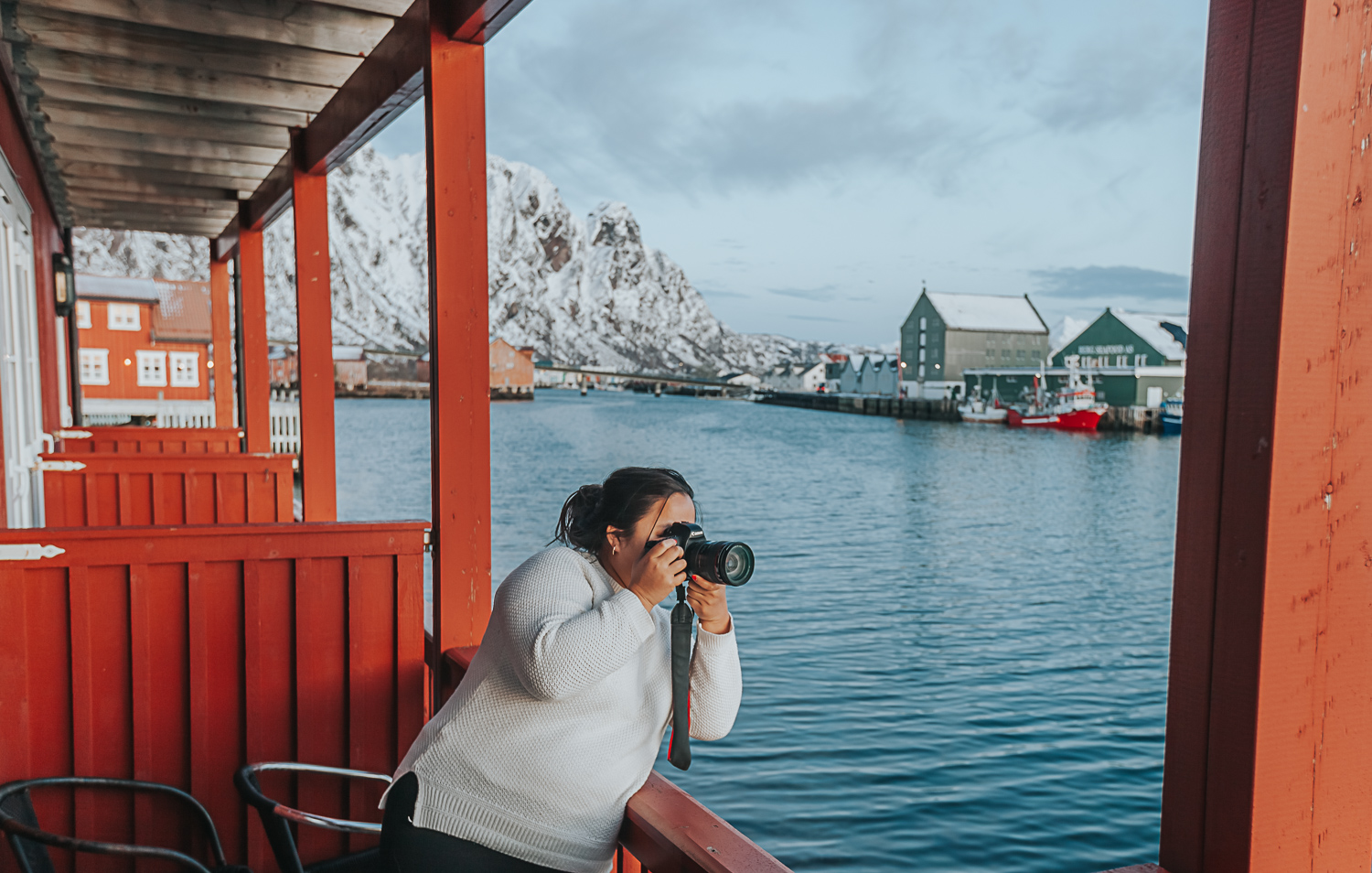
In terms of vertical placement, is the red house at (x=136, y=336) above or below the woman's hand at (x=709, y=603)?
above

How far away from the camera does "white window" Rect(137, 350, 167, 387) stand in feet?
67.5

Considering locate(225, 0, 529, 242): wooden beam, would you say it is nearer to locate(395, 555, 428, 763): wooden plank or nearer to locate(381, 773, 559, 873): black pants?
locate(395, 555, 428, 763): wooden plank

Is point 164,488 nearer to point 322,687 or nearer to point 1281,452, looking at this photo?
point 322,687

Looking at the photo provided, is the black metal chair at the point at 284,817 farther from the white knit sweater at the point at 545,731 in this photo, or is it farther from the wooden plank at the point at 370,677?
the white knit sweater at the point at 545,731

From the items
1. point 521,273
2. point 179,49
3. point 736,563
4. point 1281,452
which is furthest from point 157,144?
point 521,273

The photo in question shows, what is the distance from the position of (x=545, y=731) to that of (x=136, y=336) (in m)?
23.0

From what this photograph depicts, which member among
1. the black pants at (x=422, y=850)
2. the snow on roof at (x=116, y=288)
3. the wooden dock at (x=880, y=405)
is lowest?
the wooden dock at (x=880, y=405)

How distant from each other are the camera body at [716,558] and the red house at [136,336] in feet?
68.4

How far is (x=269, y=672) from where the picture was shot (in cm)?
201

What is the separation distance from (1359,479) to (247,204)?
567 cm

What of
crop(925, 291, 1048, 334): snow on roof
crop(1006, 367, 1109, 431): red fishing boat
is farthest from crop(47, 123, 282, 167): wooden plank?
crop(925, 291, 1048, 334): snow on roof

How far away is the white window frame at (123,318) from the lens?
20250mm

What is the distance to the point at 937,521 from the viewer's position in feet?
56.7

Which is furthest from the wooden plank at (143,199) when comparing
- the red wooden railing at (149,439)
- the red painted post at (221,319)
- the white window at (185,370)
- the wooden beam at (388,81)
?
the white window at (185,370)
